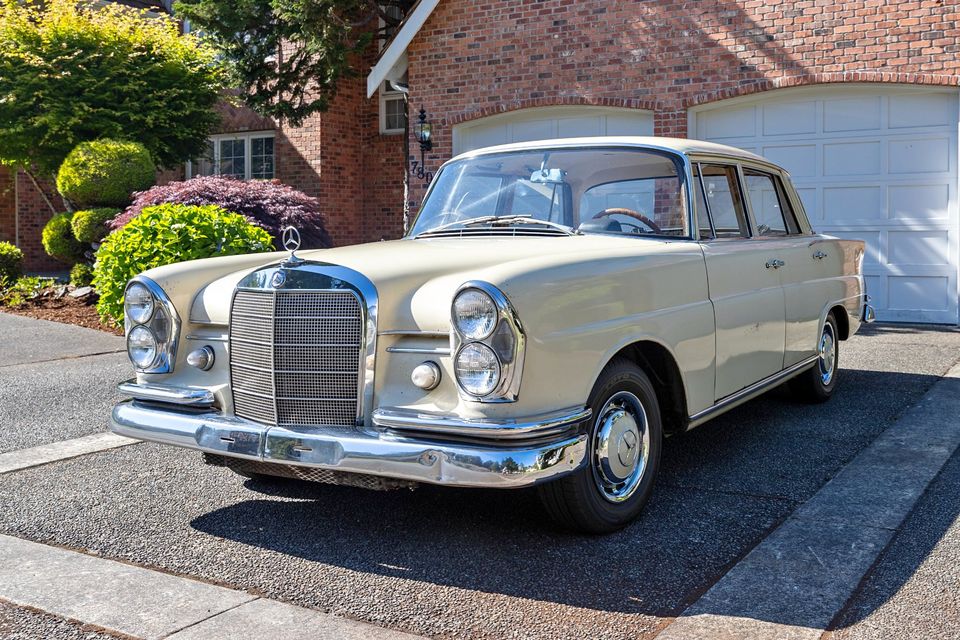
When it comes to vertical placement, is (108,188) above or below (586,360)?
above

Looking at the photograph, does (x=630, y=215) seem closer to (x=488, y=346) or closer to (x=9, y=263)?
(x=488, y=346)

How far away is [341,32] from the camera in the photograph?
43.6ft

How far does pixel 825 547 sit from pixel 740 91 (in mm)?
8327

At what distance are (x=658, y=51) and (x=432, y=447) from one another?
929cm

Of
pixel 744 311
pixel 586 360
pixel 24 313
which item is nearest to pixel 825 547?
pixel 586 360

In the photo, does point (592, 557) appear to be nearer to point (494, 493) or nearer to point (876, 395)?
point (494, 493)

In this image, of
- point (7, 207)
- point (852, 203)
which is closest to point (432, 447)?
point (852, 203)

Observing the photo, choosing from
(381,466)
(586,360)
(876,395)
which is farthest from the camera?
(876,395)

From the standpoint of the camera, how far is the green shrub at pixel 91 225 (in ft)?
40.8

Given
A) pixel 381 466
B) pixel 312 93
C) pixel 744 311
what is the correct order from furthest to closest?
pixel 312 93
pixel 744 311
pixel 381 466

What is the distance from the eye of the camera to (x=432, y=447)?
315 centimetres

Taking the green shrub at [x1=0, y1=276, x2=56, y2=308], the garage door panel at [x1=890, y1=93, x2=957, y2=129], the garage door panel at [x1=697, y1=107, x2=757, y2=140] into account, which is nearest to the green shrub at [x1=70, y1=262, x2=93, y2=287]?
the green shrub at [x1=0, y1=276, x2=56, y2=308]

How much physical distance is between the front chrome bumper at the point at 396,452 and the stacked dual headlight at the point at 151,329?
0.44m

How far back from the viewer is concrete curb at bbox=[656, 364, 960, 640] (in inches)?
114
